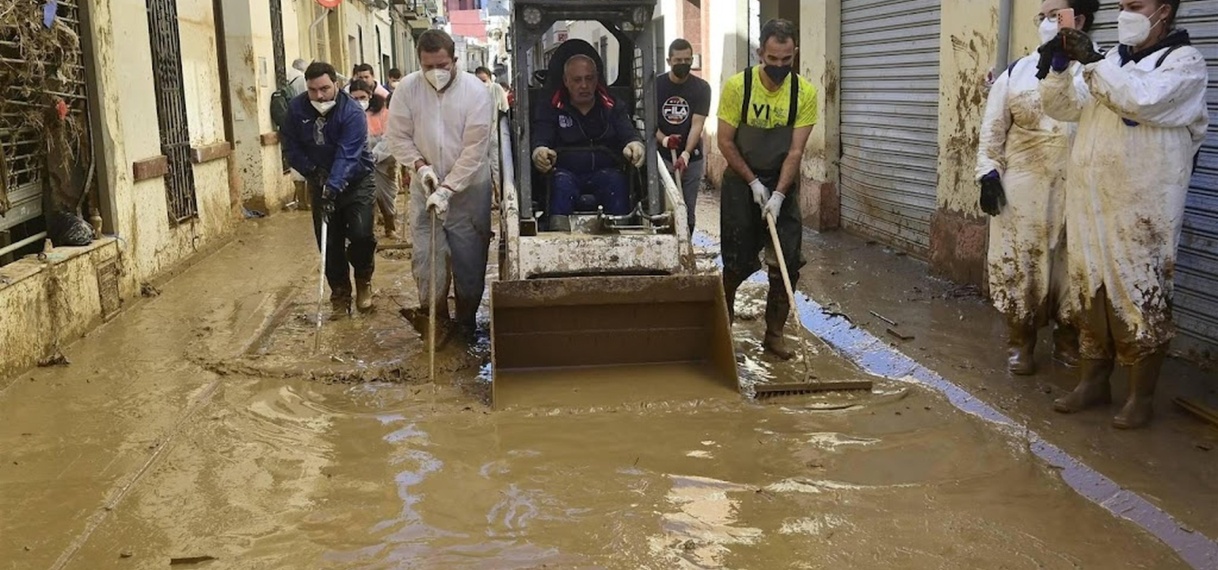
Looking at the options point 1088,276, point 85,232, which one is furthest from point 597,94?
point 85,232

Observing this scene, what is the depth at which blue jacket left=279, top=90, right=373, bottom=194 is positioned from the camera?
7293 millimetres

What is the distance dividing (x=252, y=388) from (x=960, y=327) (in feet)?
14.2

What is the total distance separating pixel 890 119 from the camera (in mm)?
9719

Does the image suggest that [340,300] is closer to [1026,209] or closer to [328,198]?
[328,198]

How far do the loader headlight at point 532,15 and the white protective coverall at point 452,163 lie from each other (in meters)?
0.49

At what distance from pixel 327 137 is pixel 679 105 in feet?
9.11

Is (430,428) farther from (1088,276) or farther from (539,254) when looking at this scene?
(1088,276)

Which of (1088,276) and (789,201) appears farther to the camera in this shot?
(789,201)

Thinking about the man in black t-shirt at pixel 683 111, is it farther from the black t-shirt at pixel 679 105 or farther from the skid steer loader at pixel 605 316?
the skid steer loader at pixel 605 316

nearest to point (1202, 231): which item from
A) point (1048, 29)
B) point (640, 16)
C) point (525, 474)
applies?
point (1048, 29)

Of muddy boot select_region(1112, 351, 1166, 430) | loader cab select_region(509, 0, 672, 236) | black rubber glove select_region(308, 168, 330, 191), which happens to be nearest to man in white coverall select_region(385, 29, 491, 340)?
loader cab select_region(509, 0, 672, 236)

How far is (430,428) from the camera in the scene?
505 centimetres

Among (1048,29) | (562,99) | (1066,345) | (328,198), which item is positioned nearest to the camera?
(1048,29)

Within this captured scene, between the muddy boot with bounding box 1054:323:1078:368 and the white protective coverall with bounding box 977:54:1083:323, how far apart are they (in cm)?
13
